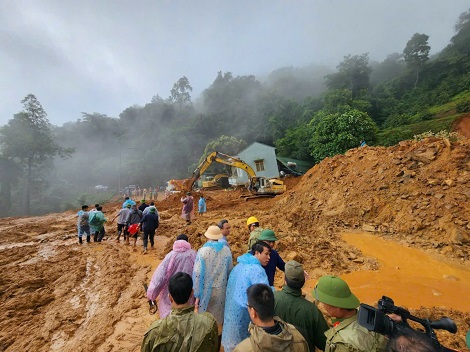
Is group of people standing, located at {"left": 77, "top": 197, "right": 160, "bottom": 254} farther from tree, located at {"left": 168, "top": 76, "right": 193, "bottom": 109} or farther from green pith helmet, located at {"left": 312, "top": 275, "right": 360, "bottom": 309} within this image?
tree, located at {"left": 168, "top": 76, "right": 193, "bottom": 109}

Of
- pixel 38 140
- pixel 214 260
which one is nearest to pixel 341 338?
pixel 214 260

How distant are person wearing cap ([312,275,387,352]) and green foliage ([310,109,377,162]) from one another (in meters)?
20.7

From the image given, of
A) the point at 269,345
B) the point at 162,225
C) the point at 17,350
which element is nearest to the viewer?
the point at 269,345

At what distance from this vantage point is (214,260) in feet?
9.27

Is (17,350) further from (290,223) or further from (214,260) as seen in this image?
(290,223)

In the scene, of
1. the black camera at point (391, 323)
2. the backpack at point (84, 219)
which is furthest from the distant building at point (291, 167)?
the black camera at point (391, 323)

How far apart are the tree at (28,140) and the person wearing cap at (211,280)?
104ft

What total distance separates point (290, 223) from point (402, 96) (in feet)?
134

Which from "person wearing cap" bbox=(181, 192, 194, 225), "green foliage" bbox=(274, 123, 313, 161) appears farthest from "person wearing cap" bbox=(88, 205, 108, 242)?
"green foliage" bbox=(274, 123, 313, 161)

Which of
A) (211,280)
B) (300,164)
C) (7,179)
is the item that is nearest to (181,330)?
(211,280)

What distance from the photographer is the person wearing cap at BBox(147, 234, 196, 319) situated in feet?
9.57

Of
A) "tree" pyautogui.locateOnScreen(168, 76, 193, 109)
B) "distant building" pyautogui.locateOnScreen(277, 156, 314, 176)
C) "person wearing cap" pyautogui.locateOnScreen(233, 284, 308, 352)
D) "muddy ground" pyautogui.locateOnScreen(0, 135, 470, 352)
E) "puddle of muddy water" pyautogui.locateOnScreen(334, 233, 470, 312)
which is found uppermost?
"tree" pyautogui.locateOnScreen(168, 76, 193, 109)

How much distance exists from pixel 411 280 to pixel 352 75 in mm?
43777

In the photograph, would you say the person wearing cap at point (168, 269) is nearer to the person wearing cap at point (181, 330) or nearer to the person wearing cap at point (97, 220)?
the person wearing cap at point (181, 330)
